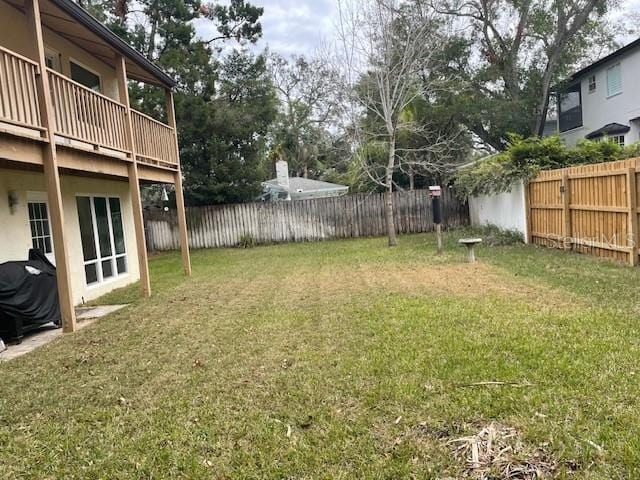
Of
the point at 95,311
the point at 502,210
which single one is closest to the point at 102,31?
the point at 95,311

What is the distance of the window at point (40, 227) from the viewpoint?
7681 mm

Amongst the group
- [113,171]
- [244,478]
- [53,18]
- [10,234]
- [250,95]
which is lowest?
[244,478]

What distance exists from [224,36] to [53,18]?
13580mm

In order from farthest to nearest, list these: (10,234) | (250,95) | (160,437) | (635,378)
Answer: (250,95)
(10,234)
(635,378)
(160,437)

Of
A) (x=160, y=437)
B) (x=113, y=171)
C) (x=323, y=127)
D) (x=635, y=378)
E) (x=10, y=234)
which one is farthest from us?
(x=323, y=127)

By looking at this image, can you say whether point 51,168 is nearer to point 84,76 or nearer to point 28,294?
point 28,294

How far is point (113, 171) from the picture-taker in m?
8.08

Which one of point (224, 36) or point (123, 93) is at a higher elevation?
point (224, 36)

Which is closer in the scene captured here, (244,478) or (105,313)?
(244,478)

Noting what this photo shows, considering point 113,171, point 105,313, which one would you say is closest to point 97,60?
point 113,171

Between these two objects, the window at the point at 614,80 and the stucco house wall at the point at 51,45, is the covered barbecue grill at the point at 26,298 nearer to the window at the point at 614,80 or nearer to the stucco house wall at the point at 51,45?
the stucco house wall at the point at 51,45

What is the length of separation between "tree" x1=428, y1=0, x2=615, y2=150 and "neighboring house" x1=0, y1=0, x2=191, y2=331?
591 inches

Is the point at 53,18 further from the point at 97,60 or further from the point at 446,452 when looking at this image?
the point at 446,452

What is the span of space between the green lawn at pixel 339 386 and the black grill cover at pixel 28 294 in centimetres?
68
